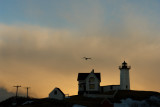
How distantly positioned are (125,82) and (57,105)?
3849 centimetres

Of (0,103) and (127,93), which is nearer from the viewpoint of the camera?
(0,103)

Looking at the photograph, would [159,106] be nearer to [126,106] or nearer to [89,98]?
[126,106]

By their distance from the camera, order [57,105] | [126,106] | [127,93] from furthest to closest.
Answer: [127,93]
[126,106]
[57,105]

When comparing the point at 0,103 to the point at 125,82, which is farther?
the point at 125,82

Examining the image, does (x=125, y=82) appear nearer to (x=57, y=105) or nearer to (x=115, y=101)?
(x=115, y=101)

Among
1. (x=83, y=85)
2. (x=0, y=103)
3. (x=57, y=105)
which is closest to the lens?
(x=57, y=105)

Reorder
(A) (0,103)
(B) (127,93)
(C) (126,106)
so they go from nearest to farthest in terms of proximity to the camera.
Result: (C) (126,106) → (A) (0,103) → (B) (127,93)

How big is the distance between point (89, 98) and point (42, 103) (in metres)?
18.9

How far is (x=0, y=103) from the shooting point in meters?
89.9

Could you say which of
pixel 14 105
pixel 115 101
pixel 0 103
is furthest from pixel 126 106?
pixel 0 103

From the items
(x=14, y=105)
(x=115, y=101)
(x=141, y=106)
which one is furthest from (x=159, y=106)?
(x=14, y=105)

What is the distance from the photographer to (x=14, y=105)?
82062mm

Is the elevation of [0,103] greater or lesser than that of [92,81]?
lesser

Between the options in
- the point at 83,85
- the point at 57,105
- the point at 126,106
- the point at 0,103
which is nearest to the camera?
the point at 57,105
